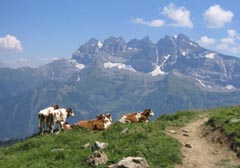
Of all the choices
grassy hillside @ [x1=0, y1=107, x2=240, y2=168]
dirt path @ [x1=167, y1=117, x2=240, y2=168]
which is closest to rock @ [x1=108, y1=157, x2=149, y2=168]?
grassy hillside @ [x1=0, y1=107, x2=240, y2=168]

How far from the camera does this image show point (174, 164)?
22422 millimetres

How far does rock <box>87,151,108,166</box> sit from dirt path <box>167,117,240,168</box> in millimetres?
4051

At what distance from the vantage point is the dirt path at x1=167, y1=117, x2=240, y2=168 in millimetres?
22531

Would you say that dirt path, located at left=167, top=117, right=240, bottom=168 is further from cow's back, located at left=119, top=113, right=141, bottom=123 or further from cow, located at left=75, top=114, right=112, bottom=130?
cow's back, located at left=119, top=113, right=141, bottom=123

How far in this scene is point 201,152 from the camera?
24609 millimetres

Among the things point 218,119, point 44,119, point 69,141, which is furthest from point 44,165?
point 218,119

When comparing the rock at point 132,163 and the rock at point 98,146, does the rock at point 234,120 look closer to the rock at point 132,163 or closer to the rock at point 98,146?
the rock at point 98,146

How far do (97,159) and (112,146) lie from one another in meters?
2.97

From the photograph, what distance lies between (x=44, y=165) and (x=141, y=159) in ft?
18.0

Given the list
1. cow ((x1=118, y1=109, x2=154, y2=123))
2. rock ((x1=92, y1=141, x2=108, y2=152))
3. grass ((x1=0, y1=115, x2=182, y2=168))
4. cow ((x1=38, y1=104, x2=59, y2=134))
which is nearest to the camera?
grass ((x1=0, y1=115, x2=182, y2=168))

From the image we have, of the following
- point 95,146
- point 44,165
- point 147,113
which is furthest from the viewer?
point 147,113

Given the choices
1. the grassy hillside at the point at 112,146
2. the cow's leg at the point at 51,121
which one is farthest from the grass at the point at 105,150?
the cow's leg at the point at 51,121

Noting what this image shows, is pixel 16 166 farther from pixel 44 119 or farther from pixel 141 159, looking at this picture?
pixel 44 119

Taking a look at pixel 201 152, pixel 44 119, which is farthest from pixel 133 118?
pixel 201 152
